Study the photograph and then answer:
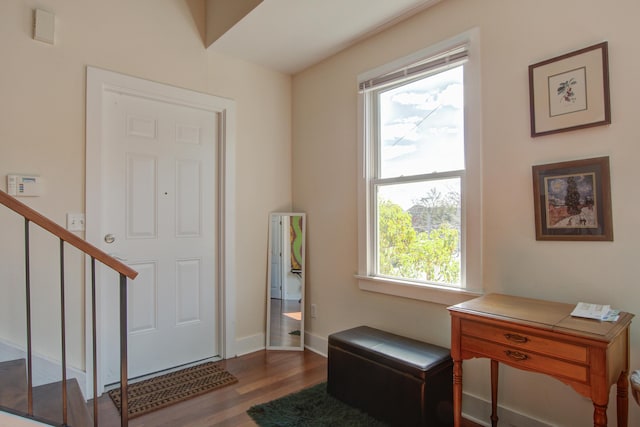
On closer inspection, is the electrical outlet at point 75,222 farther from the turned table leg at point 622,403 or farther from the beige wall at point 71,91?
the turned table leg at point 622,403

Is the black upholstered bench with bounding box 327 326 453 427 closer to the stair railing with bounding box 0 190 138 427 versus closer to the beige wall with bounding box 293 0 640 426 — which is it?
the beige wall with bounding box 293 0 640 426

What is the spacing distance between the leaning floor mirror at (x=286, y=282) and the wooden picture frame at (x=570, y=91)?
205cm

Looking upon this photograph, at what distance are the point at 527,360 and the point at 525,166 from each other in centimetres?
101

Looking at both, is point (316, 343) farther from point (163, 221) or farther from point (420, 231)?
point (163, 221)

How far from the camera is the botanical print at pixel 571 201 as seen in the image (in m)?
1.71

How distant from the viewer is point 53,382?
2211 mm

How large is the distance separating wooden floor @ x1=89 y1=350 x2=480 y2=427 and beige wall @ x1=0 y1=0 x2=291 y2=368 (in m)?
0.34

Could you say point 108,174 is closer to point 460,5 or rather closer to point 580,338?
point 460,5

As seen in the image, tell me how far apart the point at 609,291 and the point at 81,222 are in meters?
3.04

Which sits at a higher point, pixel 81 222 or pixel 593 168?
pixel 593 168

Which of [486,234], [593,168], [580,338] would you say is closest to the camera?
[580,338]

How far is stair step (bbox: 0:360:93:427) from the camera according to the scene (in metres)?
1.71

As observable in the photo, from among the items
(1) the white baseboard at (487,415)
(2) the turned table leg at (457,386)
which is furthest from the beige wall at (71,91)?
(2) the turned table leg at (457,386)

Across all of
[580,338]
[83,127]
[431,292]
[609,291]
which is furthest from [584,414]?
[83,127]
